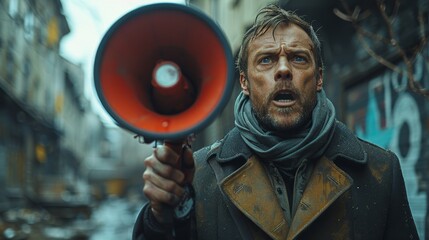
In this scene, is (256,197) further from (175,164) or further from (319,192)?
(175,164)

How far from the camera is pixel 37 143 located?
2456 cm

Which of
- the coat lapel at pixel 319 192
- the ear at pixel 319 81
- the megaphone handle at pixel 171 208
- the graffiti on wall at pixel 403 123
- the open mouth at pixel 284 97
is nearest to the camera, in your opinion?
the megaphone handle at pixel 171 208

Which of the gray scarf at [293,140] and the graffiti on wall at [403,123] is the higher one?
the graffiti on wall at [403,123]

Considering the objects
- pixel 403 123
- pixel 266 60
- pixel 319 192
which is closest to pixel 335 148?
pixel 319 192

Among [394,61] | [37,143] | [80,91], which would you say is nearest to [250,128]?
[394,61]

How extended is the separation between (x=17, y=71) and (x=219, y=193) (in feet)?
64.0

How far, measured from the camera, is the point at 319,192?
87.8 inches

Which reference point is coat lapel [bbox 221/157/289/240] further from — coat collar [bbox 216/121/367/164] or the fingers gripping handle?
the fingers gripping handle

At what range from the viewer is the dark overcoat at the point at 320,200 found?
2207 mm

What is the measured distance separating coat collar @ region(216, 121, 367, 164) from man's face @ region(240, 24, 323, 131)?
17cm

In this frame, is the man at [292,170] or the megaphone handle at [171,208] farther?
the man at [292,170]

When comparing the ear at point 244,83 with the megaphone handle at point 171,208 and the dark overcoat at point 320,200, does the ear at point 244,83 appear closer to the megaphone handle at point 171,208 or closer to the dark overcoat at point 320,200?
the dark overcoat at point 320,200

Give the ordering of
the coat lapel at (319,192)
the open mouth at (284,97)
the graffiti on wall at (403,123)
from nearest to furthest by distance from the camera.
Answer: the coat lapel at (319,192) → the open mouth at (284,97) → the graffiti on wall at (403,123)

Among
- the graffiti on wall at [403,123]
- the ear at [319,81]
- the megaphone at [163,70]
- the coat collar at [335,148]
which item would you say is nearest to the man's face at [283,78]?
the ear at [319,81]
